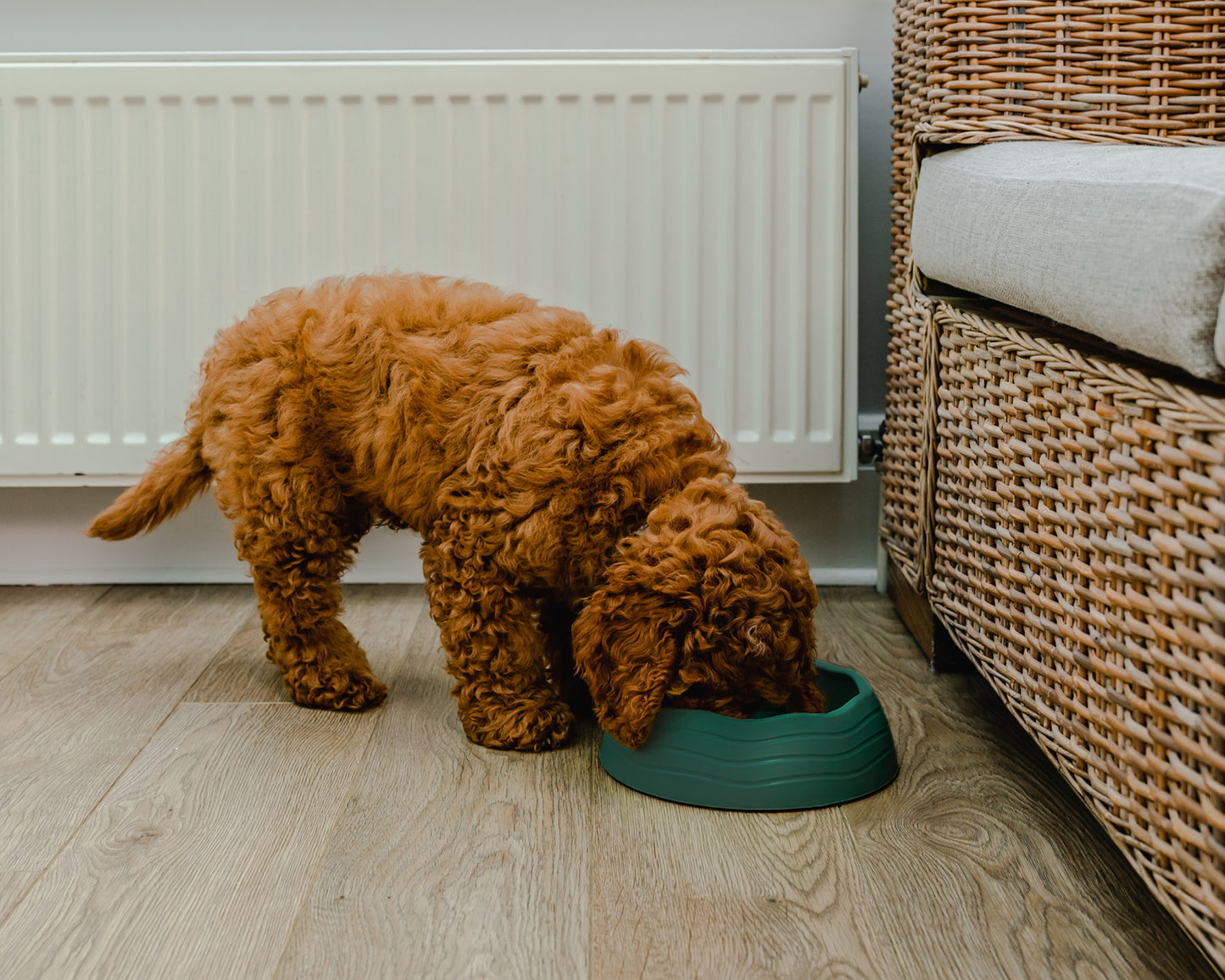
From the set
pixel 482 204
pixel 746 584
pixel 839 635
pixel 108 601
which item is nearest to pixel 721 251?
pixel 482 204

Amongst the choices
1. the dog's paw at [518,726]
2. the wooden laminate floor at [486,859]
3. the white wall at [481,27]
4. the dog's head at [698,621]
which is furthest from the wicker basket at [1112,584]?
the white wall at [481,27]

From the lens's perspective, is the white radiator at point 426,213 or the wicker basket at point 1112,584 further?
the white radiator at point 426,213

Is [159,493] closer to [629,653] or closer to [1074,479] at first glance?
[629,653]

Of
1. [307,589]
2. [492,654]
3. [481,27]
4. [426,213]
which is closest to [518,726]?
[492,654]

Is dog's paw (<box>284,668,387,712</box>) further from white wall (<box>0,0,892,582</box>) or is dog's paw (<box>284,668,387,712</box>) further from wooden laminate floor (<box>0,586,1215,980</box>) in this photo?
white wall (<box>0,0,892,582</box>)

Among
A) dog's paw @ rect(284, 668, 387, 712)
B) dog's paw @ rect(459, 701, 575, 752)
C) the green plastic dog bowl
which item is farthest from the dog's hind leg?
the green plastic dog bowl

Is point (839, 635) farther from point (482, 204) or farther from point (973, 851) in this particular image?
point (482, 204)

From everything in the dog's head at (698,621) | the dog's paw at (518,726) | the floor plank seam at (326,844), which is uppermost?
the dog's head at (698,621)

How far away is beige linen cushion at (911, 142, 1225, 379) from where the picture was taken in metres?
0.96

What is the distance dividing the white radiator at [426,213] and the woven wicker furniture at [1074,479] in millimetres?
212

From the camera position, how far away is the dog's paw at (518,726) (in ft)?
5.52

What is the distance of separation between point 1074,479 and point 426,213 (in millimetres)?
1508

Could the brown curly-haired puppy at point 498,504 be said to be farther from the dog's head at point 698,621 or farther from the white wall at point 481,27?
the white wall at point 481,27

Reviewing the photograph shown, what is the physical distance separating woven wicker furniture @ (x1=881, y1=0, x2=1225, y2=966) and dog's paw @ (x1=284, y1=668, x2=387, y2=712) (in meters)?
0.97
